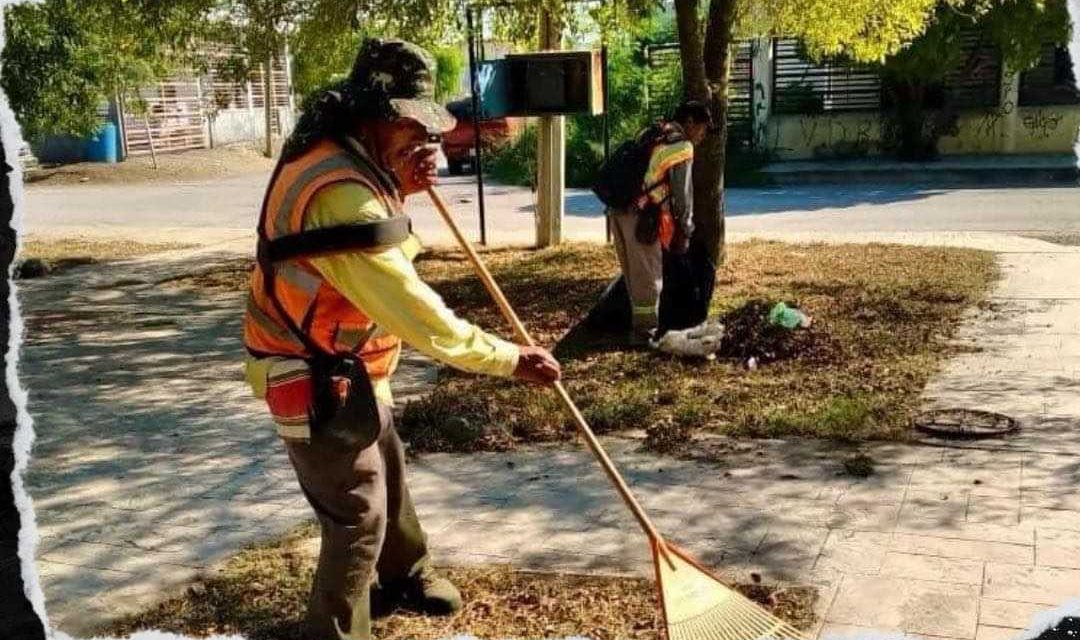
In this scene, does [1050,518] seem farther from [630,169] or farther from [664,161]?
[630,169]

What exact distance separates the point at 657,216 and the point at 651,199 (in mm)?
120

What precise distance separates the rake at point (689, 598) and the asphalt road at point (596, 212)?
9.45 m

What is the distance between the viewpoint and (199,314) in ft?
31.2

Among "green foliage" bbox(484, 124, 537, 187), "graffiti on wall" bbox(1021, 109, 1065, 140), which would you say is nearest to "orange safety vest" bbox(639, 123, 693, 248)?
"green foliage" bbox(484, 124, 537, 187)

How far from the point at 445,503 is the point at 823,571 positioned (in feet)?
5.57

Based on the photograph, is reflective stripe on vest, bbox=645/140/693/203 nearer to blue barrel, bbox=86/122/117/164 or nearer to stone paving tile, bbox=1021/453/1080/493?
stone paving tile, bbox=1021/453/1080/493

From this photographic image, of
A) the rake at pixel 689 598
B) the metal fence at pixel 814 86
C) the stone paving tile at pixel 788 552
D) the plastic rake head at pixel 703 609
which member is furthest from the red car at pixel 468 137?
the plastic rake head at pixel 703 609

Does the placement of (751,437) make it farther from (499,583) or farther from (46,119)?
(46,119)

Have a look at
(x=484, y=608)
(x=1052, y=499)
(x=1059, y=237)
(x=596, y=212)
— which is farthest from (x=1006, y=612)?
(x=596, y=212)

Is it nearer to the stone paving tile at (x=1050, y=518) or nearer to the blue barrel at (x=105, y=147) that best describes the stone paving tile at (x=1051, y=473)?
the stone paving tile at (x=1050, y=518)

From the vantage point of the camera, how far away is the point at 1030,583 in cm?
366

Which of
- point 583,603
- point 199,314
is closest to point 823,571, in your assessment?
point 583,603

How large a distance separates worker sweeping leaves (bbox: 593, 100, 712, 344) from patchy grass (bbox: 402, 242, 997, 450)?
0.48m

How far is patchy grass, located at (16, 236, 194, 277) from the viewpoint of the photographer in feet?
40.6
